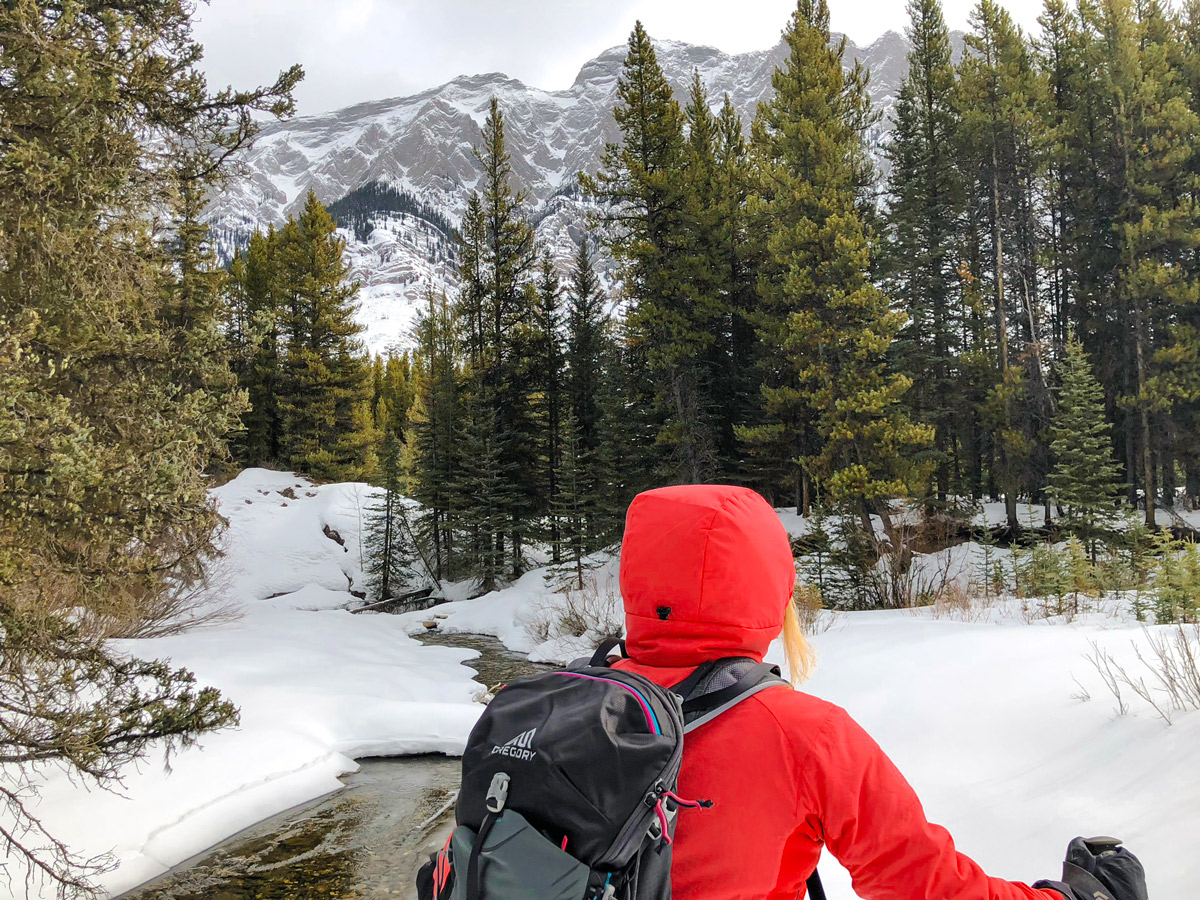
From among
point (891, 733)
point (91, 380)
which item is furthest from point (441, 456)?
point (891, 733)

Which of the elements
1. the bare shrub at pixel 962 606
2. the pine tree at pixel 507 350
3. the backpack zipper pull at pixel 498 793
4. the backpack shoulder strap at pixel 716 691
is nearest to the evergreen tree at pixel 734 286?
the pine tree at pixel 507 350

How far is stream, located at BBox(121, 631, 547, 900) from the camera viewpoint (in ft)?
18.3

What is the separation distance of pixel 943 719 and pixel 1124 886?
4.52 meters

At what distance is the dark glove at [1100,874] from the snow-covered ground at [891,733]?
6.45ft

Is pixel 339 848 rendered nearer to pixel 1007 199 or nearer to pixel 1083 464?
pixel 1083 464

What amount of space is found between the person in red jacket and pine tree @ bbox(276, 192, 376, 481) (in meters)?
31.5

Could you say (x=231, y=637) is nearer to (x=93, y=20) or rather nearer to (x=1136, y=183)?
(x=93, y=20)

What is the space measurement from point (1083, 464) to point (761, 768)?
1935 cm

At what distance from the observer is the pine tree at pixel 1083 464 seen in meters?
16.7

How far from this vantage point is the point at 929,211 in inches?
925

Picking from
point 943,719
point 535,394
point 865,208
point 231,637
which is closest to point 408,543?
point 535,394

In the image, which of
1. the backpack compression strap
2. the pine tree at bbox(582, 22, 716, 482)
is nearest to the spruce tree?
the pine tree at bbox(582, 22, 716, 482)

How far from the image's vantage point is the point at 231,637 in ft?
41.2

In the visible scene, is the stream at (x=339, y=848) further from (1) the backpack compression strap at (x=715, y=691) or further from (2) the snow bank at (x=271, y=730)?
(1) the backpack compression strap at (x=715, y=691)
